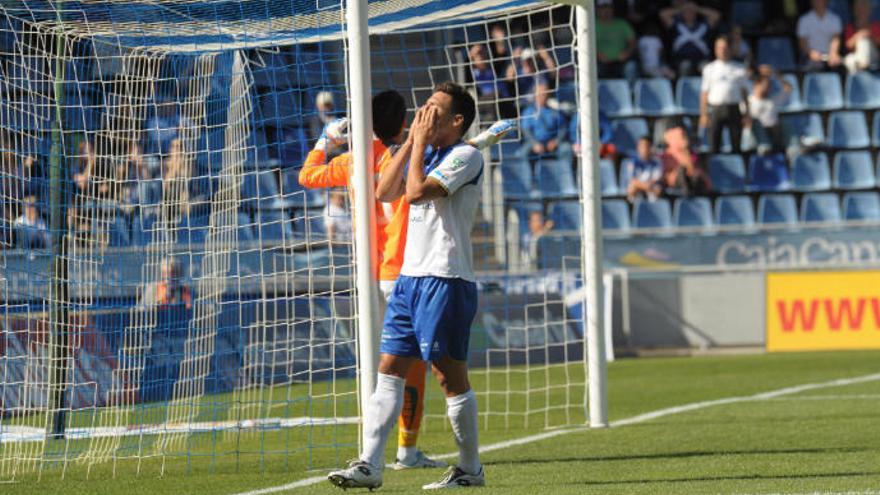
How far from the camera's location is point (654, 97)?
24.0 m

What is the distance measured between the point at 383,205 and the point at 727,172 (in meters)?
14.5

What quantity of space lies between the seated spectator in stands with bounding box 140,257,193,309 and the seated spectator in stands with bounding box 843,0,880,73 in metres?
15.3

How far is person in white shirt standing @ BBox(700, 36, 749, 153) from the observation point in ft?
75.5

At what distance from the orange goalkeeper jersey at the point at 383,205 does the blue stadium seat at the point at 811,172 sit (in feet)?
48.5

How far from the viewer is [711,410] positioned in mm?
12648

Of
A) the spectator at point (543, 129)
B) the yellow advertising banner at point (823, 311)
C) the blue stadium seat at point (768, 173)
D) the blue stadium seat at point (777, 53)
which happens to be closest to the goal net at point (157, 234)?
the yellow advertising banner at point (823, 311)

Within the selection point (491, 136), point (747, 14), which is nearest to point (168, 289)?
point (491, 136)

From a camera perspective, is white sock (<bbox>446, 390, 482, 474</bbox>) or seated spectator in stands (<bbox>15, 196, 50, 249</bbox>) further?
seated spectator in stands (<bbox>15, 196, 50, 249</bbox>)

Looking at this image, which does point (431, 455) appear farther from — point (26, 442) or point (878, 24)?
point (878, 24)

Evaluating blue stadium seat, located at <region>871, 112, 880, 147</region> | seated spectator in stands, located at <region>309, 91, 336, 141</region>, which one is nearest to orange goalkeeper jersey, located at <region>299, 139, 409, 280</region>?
seated spectator in stands, located at <region>309, 91, 336, 141</region>

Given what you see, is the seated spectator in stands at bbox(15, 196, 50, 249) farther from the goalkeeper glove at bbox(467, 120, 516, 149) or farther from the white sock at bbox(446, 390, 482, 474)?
the white sock at bbox(446, 390, 482, 474)

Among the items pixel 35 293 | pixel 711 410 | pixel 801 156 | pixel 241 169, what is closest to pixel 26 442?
pixel 35 293

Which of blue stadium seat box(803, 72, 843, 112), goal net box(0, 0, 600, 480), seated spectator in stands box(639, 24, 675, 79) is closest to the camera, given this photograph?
goal net box(0, 0, 600, 480)

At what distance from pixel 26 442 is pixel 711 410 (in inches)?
215
